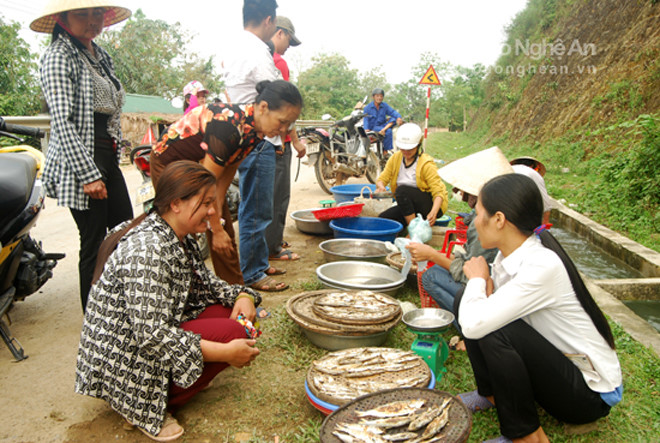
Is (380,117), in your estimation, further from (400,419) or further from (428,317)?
(400,419)

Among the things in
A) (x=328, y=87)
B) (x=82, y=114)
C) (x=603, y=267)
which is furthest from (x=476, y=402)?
(x=328, y=87)

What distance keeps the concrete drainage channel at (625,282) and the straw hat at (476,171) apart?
4.52 feet

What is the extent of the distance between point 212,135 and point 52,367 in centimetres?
153

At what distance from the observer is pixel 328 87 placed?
3734 centimetres

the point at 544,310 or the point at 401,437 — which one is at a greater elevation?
the point at 544,310

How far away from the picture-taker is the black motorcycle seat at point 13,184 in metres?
2.45

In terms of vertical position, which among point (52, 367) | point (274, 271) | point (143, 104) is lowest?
point (52, 367)

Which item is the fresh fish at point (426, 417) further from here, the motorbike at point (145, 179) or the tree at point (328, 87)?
the tree at point (328, 87)

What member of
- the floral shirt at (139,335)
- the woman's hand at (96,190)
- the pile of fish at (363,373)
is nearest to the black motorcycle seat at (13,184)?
the woman's hand at (96,190)

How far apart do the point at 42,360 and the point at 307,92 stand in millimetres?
32809

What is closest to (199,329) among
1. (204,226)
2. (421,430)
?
(204,226)

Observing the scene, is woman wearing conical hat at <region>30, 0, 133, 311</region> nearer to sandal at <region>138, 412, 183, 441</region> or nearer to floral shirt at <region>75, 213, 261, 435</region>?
floral shirt at <region>75, 213, 261, 435</region>

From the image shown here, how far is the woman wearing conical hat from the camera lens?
7.84ft

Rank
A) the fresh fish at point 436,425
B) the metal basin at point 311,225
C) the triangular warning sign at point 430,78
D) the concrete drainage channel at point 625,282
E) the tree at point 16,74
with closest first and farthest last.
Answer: the fresh fish at point 436,425, the concrete drainage channel at point 625,282, the metal basin at point 311,225, the triangular warning sign at point 430,78, the tree at point 16,74
